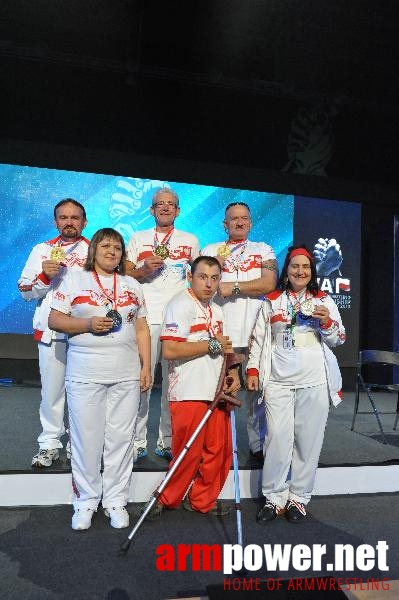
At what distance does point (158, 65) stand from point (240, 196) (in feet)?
6.97

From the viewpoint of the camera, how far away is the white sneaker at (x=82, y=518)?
2666mm

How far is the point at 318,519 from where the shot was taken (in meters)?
3.02

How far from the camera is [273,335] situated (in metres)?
3.08

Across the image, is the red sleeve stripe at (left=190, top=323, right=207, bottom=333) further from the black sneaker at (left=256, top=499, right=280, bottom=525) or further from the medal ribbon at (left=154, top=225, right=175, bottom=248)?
the black sneaker at (left=256, top=499, right=280, bottom=525)

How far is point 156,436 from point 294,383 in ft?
5.82

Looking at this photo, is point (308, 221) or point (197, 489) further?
point (308, 221)

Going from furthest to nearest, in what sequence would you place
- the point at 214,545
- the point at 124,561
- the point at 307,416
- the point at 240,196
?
the point at 240,196
the point at 307,416
the point at 214,545
the point at 124,561

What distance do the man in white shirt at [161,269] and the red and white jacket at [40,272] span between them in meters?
0.33

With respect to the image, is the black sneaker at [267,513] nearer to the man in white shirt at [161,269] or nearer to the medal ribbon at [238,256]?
the man in white shirt at [161,269]

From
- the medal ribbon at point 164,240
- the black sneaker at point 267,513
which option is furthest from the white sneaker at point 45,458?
the medal ribbon at point 164,240

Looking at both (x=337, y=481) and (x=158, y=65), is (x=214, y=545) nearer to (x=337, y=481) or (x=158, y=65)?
(x=337, y=481)

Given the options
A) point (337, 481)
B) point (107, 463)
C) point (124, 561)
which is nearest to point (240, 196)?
point (337, 481)

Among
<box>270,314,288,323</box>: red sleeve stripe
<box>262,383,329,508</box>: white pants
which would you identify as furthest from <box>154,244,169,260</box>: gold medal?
<box>262,383,329,508</box>: white pants

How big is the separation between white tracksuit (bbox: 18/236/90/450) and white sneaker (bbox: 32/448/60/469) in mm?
30
